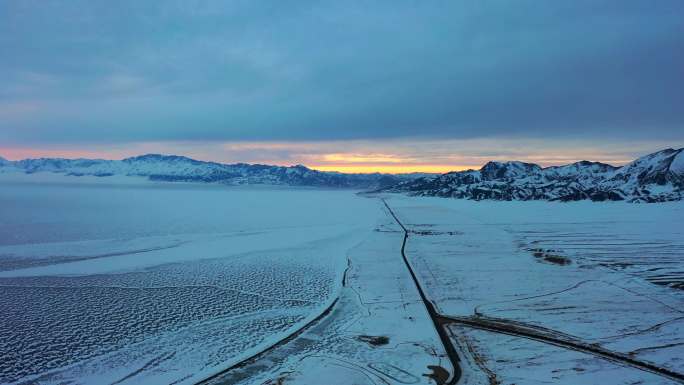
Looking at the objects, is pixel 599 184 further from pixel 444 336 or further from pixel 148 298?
pixel 148 298

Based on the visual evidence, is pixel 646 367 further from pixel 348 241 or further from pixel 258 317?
pixel 348 241

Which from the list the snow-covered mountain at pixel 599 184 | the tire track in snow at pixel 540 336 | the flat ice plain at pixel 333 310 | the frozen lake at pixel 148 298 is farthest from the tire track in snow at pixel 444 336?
the snow-covered mountain at pixel 599 184

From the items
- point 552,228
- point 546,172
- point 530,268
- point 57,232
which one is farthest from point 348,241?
point 546,172

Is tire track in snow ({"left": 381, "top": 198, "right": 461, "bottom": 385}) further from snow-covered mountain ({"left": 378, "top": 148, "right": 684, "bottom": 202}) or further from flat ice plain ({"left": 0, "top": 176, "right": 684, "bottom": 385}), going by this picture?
snow-covered mountain ({"left": 378, "top": 148, "right": 684, "bottom": 202})

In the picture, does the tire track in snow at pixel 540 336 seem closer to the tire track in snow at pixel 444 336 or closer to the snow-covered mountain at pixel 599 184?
the tire track in snow at pixel 444 336

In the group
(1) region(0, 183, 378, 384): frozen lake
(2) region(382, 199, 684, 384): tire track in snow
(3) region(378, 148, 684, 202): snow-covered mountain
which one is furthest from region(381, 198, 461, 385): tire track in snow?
(3) region(378, 148, 684, 202): snow-covered mountain

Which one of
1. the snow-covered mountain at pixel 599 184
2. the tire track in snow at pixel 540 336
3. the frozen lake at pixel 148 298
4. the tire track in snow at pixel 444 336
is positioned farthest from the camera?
the snow-covered mountain at pixel 599 184
